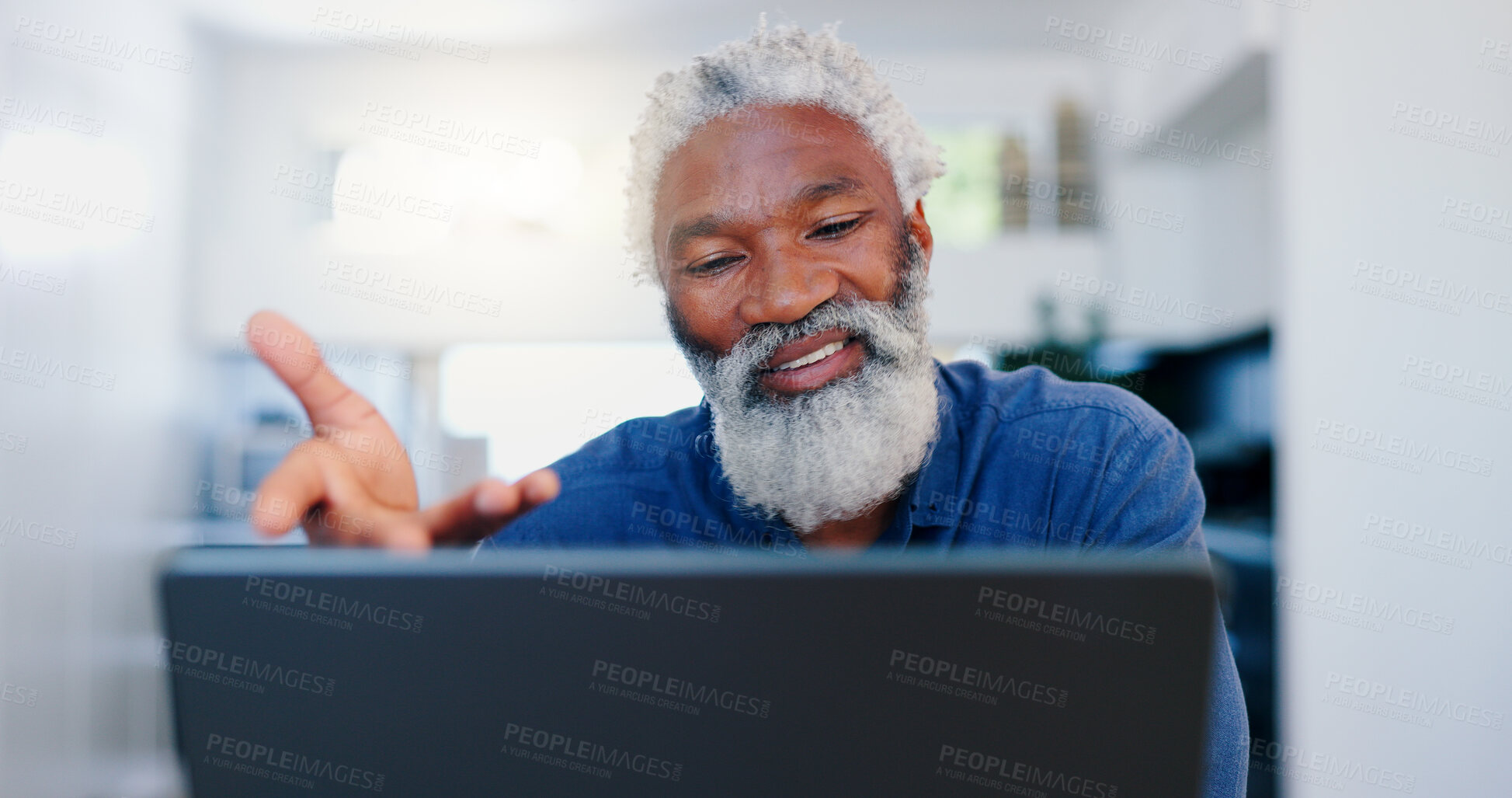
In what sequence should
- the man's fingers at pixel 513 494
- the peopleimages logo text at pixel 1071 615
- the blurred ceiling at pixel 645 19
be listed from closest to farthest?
the peopleimages logo text at pixel 1071 615 < the man's fingers at pixel 513 494 < the blurred ceiling at pixel 645 19

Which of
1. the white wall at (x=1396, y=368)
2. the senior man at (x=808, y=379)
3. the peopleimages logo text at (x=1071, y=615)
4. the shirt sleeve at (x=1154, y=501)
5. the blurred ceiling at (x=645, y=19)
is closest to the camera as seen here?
the peopleimages logo text at (x=1071, y=615)

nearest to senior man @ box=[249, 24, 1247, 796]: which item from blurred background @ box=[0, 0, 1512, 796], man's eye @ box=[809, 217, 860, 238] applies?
man's eye @ box=[809, 217, 860, 238]

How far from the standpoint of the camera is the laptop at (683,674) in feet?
1.06

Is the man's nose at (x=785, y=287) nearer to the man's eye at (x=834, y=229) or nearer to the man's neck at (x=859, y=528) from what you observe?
the man's eye at (x=834, y=229)

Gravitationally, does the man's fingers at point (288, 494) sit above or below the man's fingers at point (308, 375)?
below

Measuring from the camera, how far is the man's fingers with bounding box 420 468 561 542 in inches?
20.4

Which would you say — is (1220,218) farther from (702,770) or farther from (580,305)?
(702,770)

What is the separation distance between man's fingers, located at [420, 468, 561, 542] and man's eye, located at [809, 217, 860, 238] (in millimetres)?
791

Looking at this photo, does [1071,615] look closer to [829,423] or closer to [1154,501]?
[1154,501]

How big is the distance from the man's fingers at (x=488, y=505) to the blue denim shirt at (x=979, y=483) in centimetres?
55

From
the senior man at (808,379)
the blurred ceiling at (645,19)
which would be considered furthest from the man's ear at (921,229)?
the blurred ceiling at (645,19)

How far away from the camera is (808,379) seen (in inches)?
48.9

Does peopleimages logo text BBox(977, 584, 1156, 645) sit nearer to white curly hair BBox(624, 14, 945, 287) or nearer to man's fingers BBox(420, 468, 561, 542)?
man's fingers BBox(420, 468, 561, 542)

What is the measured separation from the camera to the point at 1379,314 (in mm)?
1854
